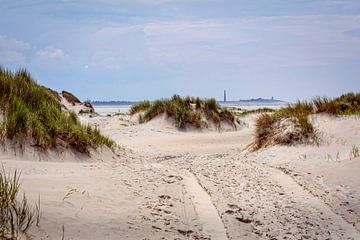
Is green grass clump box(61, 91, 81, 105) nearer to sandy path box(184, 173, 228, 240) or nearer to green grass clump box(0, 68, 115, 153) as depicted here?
green grass clump box(0, 68, 115, 153)

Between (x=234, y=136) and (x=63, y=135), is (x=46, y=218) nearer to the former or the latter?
(x=63, y=135)

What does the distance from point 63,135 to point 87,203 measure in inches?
136

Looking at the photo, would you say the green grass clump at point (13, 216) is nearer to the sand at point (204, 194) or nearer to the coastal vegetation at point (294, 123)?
the sand at point (204, 194)

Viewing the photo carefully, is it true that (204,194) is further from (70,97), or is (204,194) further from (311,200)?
(70,97)

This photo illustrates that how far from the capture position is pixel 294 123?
34.6 ft

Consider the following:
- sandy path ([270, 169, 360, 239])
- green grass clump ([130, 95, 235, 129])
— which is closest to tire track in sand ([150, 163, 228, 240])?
sandy path ([270, 169, 360, 239])

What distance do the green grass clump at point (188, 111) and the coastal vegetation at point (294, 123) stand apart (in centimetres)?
444

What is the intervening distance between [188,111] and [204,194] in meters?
10.5

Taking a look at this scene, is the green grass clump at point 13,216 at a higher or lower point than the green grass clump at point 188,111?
lower

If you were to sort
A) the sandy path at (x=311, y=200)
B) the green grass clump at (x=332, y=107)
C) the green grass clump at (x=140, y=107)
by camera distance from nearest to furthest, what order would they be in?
the sandy path at (x=311, y=200)
the green grass clump at (x=332, y=107)
the green grass clump at (x=140, y=107)

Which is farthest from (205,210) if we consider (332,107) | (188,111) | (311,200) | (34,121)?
(188,111)

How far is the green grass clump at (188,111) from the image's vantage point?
1634cm

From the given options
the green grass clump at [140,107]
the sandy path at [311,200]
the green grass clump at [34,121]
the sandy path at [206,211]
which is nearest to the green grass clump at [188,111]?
the green grass clump at [140,107]

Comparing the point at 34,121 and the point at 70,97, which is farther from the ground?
the point at 70,97
